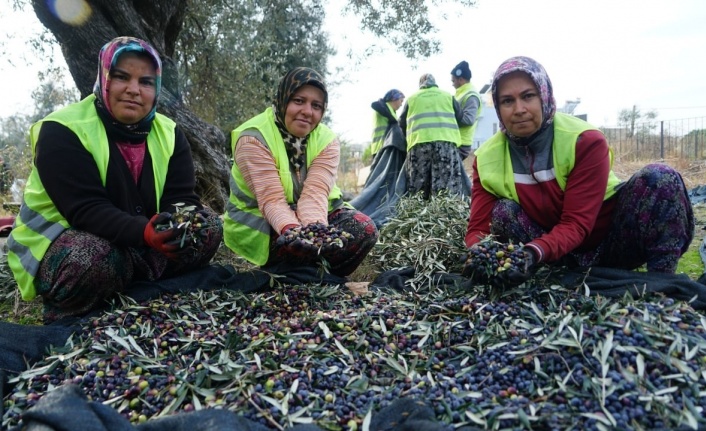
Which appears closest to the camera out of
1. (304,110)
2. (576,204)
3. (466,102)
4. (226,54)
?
(576,204)

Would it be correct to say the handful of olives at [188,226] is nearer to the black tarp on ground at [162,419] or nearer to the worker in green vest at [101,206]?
the worker in green vest at [101,206]

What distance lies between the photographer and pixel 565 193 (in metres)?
2.62

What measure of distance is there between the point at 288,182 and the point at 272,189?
143 mm

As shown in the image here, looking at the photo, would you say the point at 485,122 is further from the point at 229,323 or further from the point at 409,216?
the point at 229,323

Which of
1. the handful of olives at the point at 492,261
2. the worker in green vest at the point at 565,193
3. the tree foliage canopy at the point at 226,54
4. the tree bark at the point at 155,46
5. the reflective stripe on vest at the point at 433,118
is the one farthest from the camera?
the tree foliage canopy at the point at 226,54

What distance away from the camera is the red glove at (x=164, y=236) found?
2359 mm

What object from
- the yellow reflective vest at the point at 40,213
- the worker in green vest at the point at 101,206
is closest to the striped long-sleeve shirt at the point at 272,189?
the worker in green vest at the point at 101,206

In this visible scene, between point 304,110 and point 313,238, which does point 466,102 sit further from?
point 313,238

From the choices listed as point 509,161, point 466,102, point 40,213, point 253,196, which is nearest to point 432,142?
point 466,102

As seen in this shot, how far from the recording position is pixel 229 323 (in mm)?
2328

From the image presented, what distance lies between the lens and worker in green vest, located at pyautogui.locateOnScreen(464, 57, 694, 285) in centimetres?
255

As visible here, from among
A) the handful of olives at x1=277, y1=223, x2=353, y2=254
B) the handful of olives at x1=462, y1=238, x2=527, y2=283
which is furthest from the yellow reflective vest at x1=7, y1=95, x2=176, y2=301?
the handful of olives at x1=462, y1=238, x2=527, y2=283

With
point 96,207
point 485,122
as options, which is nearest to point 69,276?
point 96,207

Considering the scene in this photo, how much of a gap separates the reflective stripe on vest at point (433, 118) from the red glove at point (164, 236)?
4.16 meters
